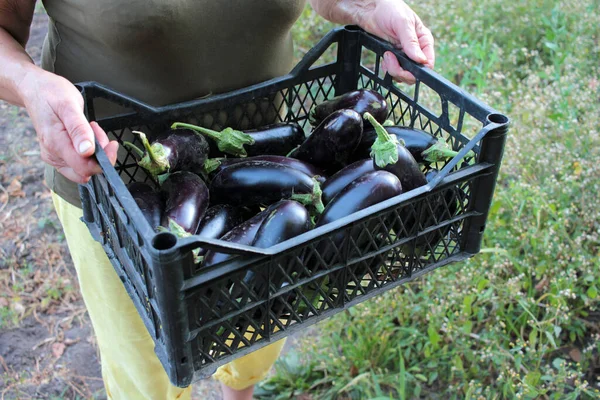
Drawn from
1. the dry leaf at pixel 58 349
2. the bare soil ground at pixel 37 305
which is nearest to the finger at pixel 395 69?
the bare soil ground at pixel 37 305

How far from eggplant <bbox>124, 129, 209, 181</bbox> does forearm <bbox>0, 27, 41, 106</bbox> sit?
0.20 meters

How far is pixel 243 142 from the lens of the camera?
1284 millimetres

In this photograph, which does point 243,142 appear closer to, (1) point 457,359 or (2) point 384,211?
(2) point 384,211

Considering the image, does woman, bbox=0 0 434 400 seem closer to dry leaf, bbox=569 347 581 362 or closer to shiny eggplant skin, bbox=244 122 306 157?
shiny eggplant skin, bbox=244 122 306 157

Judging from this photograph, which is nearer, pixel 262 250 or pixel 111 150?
pixel 262 250

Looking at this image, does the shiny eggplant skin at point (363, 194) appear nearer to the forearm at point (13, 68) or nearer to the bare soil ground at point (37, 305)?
the forearm at point (13, 68)

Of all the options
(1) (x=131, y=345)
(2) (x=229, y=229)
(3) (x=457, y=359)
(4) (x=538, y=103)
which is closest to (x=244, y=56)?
(2) (x=229, y=229)

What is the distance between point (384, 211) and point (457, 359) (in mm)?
1026

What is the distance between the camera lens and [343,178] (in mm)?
1146

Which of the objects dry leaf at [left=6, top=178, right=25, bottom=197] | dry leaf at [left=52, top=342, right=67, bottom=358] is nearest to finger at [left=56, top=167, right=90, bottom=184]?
dry leaf at [left=52, top=342, right=67, bottom=358]

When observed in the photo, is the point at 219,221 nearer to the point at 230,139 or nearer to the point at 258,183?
the point at 258,183

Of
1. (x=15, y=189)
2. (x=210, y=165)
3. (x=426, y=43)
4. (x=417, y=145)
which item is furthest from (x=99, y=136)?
(x=15, y=189)

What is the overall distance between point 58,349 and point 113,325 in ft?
3.01

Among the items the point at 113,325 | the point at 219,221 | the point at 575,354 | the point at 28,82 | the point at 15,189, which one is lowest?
the point at 15,189
